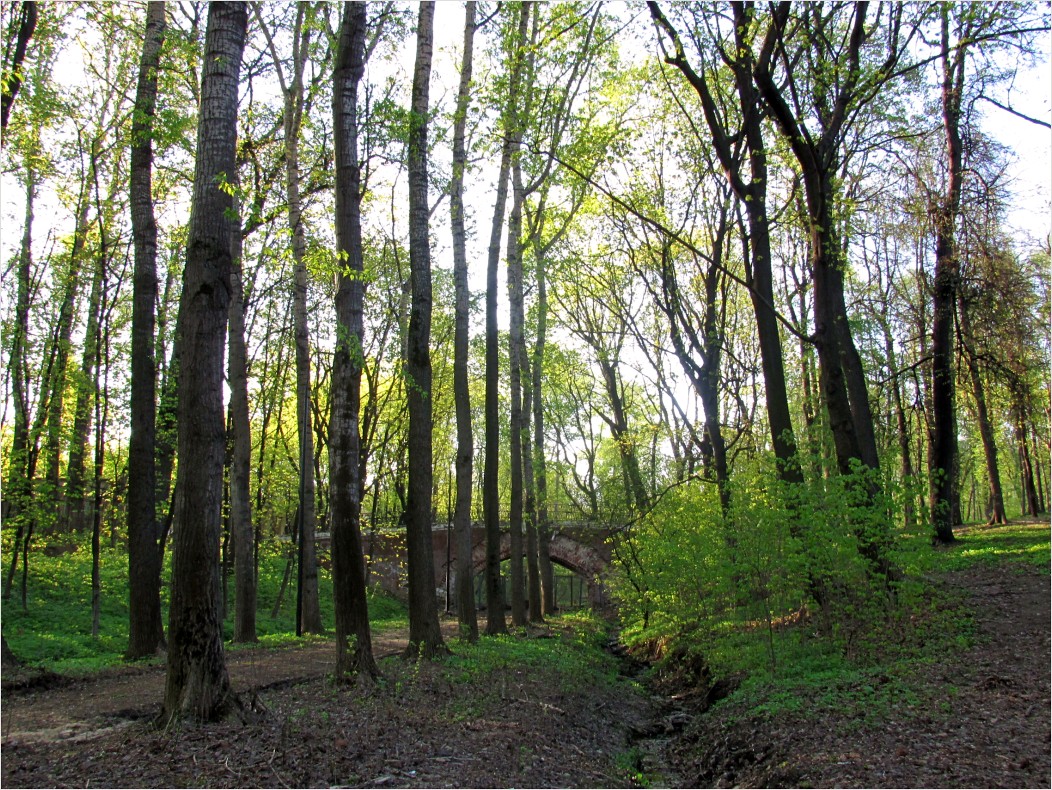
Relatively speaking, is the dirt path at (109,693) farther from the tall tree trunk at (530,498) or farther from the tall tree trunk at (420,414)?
the tall tree trunk at (530,498)

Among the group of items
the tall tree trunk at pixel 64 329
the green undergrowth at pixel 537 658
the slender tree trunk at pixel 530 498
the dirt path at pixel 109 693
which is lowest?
the green undergrowth at pixel 537 658

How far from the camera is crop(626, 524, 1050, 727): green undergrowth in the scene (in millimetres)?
6992

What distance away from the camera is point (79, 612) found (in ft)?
55.4

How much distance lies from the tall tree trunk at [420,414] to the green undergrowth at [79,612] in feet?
13.8

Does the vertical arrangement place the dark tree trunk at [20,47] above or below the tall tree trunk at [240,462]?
above

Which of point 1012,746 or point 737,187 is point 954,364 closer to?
point 737,187

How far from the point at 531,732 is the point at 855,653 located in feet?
14.2

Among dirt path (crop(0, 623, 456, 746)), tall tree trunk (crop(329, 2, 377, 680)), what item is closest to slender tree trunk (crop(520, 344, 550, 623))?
dirt path (crop(0, 623, 456, 746))

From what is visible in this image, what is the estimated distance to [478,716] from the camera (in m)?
7.20

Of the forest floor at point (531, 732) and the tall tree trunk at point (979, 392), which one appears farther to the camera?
the tall tree trunk at point (979, 392)

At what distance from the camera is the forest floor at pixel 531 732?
4.99m

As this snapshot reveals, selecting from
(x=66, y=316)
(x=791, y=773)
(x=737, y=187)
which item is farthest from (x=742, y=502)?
(x=66, y=316)

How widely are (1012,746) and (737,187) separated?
855 centimetres

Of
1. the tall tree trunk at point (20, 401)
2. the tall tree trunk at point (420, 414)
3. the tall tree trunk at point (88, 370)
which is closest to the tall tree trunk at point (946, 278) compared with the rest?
the tall tree trunk at point (420, 414)
